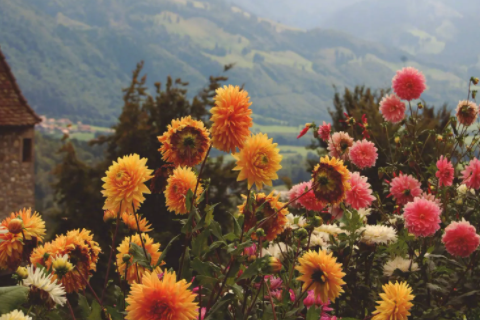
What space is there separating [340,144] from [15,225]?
69.7 inches

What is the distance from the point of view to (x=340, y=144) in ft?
9.32

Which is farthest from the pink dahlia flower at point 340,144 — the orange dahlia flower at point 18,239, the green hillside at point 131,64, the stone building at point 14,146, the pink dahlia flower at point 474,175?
the green hillside at point 131,64

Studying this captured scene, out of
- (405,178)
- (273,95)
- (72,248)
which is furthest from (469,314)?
(273,95)

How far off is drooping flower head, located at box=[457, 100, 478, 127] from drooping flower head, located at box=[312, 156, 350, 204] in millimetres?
1846

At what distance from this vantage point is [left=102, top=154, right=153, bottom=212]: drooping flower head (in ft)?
4.47

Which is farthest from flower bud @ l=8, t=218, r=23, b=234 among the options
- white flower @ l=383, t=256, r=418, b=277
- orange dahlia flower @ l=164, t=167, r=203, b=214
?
white flower @ l=383, t=256, r=418, b=277

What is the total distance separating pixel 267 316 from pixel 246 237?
239 millimetres

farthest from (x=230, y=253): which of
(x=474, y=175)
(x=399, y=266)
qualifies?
(x=474, y=175)

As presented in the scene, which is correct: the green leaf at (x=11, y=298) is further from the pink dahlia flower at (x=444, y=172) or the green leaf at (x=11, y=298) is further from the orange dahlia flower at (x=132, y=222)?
the pink dahlia flower at (x=444, y=172)

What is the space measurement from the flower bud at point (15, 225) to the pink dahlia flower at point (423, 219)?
54.4 inches

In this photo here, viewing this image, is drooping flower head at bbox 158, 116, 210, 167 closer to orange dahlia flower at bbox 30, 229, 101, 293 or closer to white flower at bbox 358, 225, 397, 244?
orange dahlia flower at bbox 30, 229, 101, 293

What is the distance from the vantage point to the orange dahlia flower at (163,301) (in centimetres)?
110

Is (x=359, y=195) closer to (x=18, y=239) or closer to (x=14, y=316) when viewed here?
(x=18, y=239)

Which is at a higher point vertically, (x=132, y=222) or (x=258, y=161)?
(x=258, y=161)
